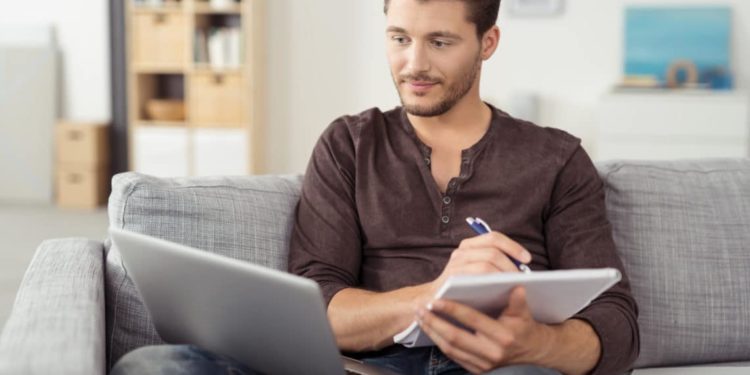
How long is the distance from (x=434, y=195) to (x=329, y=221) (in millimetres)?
192

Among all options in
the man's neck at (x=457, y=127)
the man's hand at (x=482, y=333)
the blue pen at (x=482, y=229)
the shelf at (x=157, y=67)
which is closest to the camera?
the man's hand at (x=482, y=333)

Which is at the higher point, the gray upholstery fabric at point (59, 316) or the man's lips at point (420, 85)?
the man's lips at point (420, 85)

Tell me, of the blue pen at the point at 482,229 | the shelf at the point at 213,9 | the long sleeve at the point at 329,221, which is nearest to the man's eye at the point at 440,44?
the long sleeve at the point at 329,221

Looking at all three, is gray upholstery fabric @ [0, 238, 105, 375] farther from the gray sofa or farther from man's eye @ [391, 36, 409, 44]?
man's eye @ [391, 36, 409, 44]

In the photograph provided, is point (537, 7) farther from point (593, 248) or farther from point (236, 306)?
point (236, 306)

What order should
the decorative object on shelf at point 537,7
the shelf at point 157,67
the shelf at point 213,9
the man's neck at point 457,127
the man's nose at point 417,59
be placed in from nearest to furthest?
1. the man's nose at point 417,59
2. the man's neck at point 457,127
3. the decorative object on shelf at point 537,7
4. the shelf at point 213,9
5. the shelf at point 157,67

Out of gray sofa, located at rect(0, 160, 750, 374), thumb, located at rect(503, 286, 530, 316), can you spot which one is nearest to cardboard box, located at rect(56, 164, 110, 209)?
gray sofa, located at rect(0, 160, 750, 374)

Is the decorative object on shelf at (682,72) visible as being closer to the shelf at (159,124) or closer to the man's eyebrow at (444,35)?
the shelf at (159,124)

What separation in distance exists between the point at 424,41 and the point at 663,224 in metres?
0.61

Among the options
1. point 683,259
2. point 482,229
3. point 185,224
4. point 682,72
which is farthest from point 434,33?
point 682,72

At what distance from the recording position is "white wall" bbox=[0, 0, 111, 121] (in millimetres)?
6773

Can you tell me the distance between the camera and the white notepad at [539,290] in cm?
138

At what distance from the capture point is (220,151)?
651 centimetres

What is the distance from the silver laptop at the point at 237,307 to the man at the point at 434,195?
25 centimetres
